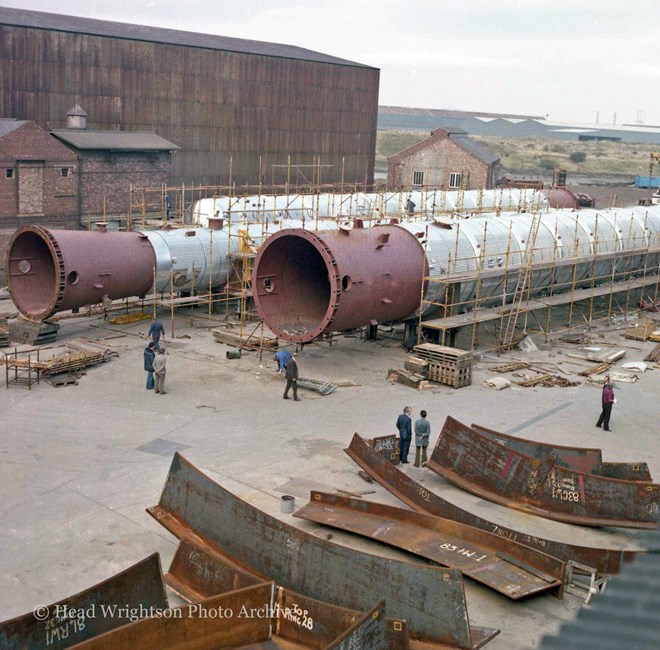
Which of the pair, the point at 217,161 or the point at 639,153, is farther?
the point at 639,153

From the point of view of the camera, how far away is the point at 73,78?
1681 inches

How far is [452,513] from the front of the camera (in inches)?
563

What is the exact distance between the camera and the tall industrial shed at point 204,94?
41688 mm

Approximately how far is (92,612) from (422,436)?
8.27 metres

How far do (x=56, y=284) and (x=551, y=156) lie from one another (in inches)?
4484

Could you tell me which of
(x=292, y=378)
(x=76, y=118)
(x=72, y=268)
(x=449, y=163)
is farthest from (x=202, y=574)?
(x=449, y=163)

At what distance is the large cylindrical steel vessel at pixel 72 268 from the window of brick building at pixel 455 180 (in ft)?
122

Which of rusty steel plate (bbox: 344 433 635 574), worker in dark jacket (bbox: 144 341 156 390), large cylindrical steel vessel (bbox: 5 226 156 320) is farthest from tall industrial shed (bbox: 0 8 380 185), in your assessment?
rusty steel plate (bbox: 344 433 635 574)

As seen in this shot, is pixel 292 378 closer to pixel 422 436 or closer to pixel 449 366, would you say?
pixel 449 366

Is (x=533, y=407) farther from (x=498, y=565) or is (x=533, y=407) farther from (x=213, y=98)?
(x=213, y=98)

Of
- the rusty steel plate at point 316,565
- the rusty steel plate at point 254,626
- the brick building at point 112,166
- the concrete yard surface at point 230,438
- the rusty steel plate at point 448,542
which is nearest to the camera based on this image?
the rusty steel plate at point 254,626

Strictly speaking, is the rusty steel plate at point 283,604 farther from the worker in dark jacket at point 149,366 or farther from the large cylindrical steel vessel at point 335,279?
the large cylindrical steel vessel at point 335,279

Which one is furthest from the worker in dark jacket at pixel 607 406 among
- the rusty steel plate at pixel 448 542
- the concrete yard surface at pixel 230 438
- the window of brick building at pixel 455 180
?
the window of brick building at pixel 455 180

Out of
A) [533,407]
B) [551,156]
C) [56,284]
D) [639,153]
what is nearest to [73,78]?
[56,284]
